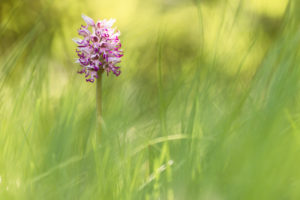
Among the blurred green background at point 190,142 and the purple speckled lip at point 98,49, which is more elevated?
the purple speckled lip at point 98,49

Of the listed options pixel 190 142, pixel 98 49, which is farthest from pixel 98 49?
pixel 190 142

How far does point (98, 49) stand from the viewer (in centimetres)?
152

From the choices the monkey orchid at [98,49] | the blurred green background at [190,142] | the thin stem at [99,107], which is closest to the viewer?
the blurred green background at [190,142]

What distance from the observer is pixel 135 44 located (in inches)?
86.7

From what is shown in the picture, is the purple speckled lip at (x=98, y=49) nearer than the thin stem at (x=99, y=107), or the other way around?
the thin stem at (x=99, y=107)

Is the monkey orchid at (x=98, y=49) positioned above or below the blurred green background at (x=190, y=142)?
above

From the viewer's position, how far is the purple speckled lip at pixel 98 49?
150 cm

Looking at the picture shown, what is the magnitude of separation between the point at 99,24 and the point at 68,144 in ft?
2.01

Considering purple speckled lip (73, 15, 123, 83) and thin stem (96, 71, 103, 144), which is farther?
purple speckled lip (73, 15, 123, 83)

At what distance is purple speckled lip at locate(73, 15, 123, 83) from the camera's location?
4.91 feet

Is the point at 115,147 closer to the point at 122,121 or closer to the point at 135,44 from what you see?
the point at 122,121

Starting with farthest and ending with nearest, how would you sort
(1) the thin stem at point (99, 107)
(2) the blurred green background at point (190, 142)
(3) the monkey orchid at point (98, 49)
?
(3) the monkey orchid at point (98, 49) → (1) the thin stem at point (99, 107) → (2) the blurred green background at point (190, 142)

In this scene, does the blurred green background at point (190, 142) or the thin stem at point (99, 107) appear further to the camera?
the thin stem at point (99, 107)

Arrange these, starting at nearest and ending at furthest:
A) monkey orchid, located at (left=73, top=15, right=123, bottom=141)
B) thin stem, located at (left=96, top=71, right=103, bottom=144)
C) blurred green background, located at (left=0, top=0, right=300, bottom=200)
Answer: blurred green background, located at (left=0, top=0, right=300, bottom=200) → thin stem, located at (left=96, top=71, right=103, bottom=144) → monkey orchid, located at (left=73, top=15, right=123, bottom=141)
